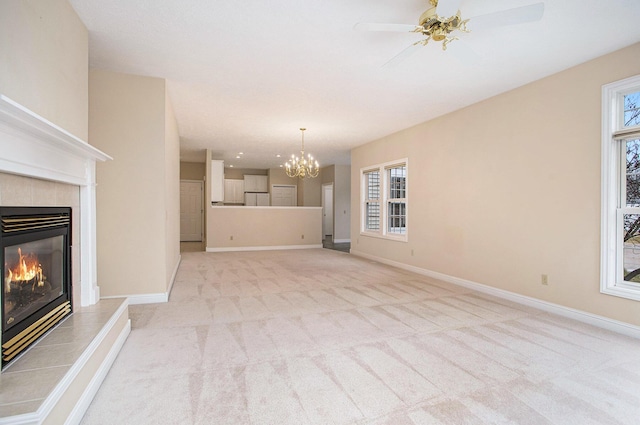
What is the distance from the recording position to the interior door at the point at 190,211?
9.88m

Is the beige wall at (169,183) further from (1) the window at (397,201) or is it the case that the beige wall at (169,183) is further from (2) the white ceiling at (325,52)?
(1) the window at (397,201)

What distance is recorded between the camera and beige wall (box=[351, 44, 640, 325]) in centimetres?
317

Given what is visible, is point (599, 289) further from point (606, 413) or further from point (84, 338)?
point (84, 338)

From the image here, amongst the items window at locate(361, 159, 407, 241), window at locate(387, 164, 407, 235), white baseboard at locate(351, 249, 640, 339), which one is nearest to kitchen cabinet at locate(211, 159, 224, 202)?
window at locate(361, 159, 407, 241)

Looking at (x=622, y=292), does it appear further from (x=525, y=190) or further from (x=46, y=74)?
(x=46, y=74)

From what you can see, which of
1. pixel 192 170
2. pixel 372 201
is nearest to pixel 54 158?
pixel 372 201

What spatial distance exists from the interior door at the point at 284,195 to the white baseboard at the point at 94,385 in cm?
893

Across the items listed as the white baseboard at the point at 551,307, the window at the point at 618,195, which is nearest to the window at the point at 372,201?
the white baseboard at the point at 551,307

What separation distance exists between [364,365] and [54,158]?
2484 mm

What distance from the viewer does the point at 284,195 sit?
456 inches

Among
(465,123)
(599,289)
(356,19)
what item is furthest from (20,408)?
(465,123)

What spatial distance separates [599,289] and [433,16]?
9.89ft

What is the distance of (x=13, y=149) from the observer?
1.56m

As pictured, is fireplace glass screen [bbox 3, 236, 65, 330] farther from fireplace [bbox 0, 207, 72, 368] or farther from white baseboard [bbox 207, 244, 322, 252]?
white baseboard [bbox 207, 244, 322, 252]
